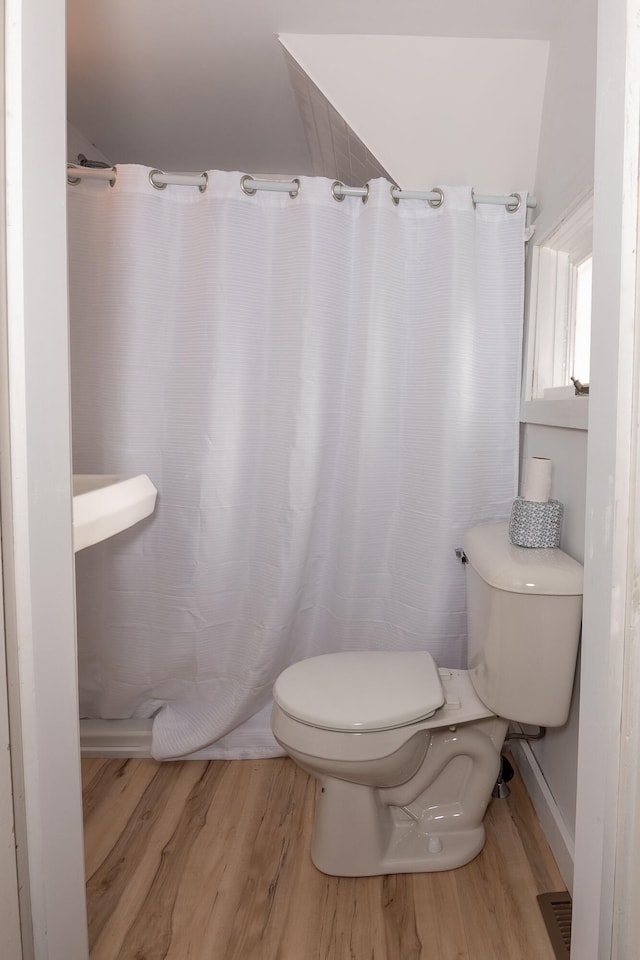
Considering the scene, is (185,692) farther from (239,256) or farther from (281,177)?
(281,177)

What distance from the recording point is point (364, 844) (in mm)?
1474

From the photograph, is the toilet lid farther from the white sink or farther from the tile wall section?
the tile wall section

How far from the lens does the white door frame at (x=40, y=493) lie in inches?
33.0

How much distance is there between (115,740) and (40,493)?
1.38 m

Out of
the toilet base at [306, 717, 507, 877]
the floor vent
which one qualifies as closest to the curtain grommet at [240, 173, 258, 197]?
the toilet base at [306, 717, 507, 877]

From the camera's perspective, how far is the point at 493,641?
1447mm

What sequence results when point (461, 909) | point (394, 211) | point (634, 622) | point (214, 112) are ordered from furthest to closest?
point (214, 112) < point (394, 211) < point (461, 909) < point (634, 622)

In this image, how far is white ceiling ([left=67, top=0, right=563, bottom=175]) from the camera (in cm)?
162

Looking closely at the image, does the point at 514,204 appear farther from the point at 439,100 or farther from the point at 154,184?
the point at 154,184

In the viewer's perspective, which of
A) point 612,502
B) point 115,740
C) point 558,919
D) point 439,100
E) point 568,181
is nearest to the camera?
point 612,502

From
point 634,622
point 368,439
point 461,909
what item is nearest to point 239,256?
point 368,439

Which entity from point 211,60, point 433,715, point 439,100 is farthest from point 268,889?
point 211,60

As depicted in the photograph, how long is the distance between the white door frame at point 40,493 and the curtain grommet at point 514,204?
127 cm

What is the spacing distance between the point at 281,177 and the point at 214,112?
1.75ft
